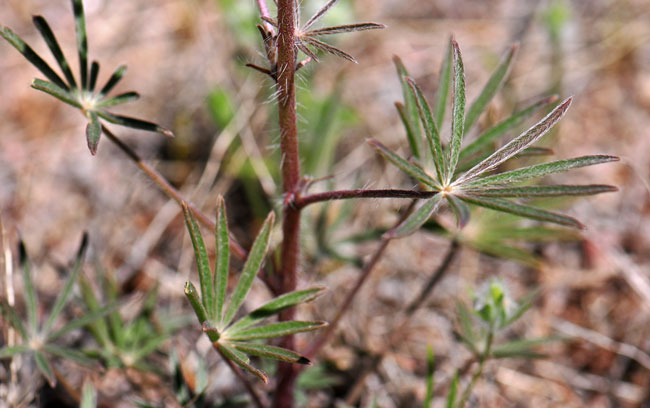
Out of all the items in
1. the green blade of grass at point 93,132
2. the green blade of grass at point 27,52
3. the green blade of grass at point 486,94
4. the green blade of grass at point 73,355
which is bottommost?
the green blade of grass at point 73,355

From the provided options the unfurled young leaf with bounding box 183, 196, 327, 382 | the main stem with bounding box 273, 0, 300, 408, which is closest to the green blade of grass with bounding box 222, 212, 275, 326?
the unfurled young leaf with bounding box 183, 196, 327, 382

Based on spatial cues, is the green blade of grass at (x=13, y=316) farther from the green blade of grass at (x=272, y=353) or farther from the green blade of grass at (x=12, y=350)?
the green blade of grass at (x=272, y=353)

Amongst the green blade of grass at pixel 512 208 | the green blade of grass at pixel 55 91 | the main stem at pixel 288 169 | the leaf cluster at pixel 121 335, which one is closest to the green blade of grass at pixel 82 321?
the leaf cluster at pixel 121 335

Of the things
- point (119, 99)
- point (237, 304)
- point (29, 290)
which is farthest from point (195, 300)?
point (29, 290)

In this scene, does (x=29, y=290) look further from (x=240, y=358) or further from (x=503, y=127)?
(x=503, y=127)

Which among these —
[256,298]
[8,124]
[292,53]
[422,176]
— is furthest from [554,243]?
[8,124]

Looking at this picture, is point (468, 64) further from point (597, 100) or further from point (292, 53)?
point (292, 53)
